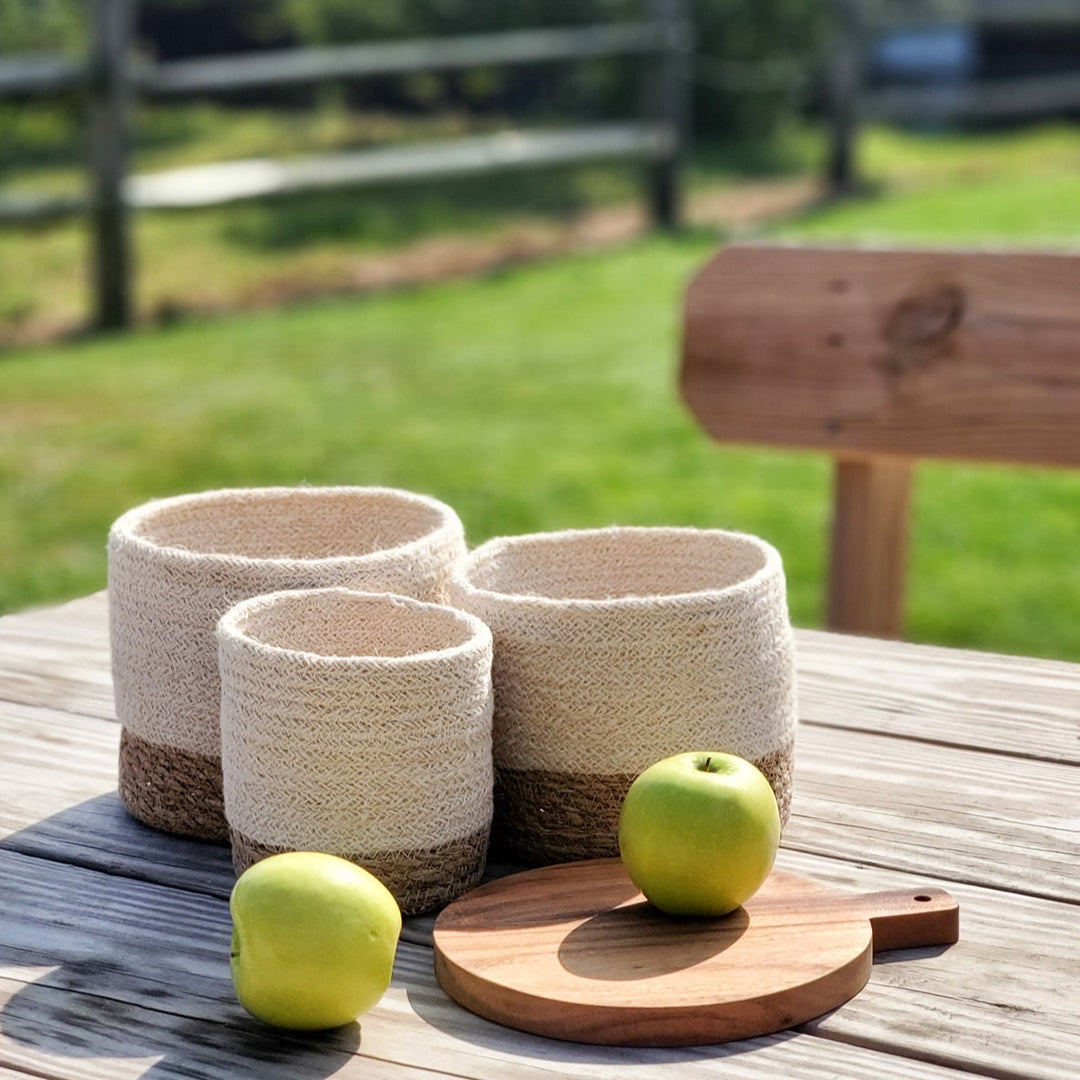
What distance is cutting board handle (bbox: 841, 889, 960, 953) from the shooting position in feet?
2.88

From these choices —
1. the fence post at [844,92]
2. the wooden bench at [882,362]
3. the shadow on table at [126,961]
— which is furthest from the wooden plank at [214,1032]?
the fence post at [844,92]

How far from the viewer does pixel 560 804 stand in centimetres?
98

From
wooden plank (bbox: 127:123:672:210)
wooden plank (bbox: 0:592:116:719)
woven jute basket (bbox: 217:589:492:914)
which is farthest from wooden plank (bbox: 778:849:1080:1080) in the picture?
wooden plank (bbox: 127:123:672:210)

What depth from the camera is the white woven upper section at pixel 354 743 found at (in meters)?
0.88

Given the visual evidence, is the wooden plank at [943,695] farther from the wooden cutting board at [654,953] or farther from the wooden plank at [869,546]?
the wooden plank at [869,546]

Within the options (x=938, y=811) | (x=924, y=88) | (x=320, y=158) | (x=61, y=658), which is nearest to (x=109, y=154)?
(x=320, y=158)

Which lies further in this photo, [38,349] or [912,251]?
[38,349]

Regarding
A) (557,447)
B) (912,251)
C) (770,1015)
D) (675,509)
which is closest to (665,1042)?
(770,1015)

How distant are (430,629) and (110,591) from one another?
21 cm

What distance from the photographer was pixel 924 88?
881 centimetres

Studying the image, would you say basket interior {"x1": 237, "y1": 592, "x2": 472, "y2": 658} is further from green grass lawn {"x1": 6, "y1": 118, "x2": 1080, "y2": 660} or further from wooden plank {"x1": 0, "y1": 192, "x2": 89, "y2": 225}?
wooden plank {"x1": 0, "y1": 192, "x2": 89, "y2": 225}

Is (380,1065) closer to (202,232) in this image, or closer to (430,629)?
(430,629)

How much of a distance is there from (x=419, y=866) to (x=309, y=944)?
155mm

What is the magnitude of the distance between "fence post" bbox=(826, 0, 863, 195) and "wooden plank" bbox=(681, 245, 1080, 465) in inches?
191
